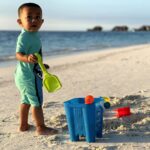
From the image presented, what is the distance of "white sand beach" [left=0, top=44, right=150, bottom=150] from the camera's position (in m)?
4.05

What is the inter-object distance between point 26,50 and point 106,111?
4.63 feet

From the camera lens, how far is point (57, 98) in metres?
6.30

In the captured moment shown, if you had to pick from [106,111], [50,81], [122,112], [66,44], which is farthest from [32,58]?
[66,44]

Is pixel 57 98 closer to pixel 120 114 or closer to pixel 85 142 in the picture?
pixel 120 114

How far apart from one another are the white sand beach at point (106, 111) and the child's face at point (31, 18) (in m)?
1.11

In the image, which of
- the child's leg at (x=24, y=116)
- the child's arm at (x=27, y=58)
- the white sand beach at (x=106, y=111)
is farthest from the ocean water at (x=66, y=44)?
the child's arm at (x=27, y=58)

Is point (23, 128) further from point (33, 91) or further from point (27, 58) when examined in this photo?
point (27, 58)

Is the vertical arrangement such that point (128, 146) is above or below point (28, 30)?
below

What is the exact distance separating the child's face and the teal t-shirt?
7 centimetres

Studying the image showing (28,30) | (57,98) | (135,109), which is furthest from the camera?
(57,98)

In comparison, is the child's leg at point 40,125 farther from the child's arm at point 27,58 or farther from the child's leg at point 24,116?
the child's arm at point 27,58

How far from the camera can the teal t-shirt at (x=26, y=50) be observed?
438cm

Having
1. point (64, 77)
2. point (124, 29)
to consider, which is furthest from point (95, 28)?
point (64, 77)

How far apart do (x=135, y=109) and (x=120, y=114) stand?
0.52m
